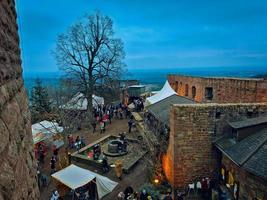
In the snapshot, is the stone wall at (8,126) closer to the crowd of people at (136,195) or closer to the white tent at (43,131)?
the crowd of people at (136,195)

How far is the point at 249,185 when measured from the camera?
10.5 meters

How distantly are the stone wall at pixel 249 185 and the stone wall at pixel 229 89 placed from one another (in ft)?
33.1

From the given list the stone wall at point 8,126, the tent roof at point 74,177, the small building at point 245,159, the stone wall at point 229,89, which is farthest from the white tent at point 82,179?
the stone wall at point 229,89

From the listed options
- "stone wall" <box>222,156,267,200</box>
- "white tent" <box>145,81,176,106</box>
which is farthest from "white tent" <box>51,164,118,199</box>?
"white tent" <box>145,81,176,106</box>

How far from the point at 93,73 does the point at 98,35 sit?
4.19 meters

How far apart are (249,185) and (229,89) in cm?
1383

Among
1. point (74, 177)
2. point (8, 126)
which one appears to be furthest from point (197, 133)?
point (8, 126)

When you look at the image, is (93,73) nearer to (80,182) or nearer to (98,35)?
(98,35)

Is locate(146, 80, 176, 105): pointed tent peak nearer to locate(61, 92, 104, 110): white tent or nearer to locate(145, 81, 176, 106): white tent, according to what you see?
locate(145, 81, 176, 106): white tent

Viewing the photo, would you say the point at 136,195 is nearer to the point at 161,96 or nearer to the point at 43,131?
the point at 43,131

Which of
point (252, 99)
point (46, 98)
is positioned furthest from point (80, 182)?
point (46, 98)

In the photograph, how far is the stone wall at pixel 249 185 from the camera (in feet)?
32.2

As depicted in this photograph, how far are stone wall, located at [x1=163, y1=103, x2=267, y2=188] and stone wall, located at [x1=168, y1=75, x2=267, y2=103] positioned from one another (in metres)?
6.91

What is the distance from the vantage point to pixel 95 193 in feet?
45.1
